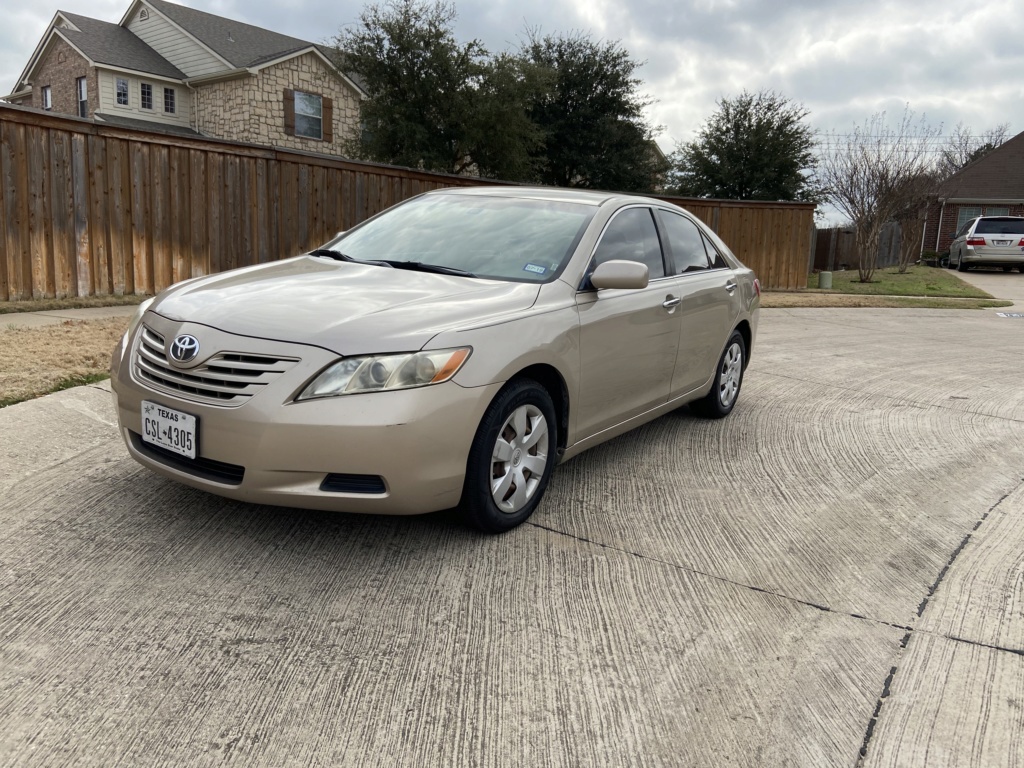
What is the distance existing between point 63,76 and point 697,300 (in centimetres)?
3177

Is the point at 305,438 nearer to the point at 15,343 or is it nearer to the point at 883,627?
the point at 883,627

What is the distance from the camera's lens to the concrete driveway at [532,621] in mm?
2441

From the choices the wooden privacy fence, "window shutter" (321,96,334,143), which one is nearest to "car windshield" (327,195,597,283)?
the wooden privacy fence

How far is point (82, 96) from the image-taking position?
29.4 metres

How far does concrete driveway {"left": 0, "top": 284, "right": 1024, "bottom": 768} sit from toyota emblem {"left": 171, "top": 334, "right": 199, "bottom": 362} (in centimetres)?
79

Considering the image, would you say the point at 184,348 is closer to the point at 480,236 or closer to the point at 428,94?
the point at 480,236

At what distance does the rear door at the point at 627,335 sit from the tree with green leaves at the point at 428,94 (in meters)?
20.2

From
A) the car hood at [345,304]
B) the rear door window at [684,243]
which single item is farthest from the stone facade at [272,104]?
the car hood at [345,304]

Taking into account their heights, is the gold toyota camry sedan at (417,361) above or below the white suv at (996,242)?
below

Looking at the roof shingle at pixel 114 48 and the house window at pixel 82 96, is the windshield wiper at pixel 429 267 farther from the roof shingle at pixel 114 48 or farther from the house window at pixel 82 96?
the house window at pixel 82 96

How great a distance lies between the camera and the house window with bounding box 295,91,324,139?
2915cm

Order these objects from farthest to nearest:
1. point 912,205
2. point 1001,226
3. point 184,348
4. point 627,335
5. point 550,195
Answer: point 1001,226 → point 912,205 → point 550,195 → point 627,335 → point 184,348

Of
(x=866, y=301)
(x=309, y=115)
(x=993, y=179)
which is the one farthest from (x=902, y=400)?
(x=993, y=179)

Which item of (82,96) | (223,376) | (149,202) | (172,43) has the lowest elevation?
(223,376)
